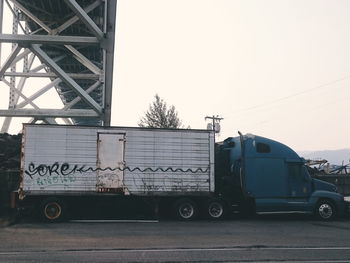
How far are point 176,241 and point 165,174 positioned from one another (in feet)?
16.3

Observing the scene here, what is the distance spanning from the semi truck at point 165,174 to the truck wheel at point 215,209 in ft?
0.12

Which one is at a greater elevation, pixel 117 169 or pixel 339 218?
pixel 117 169

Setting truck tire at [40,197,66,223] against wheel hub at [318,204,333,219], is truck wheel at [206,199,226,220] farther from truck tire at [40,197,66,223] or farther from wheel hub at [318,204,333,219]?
truck tire at [40,197,66,223]

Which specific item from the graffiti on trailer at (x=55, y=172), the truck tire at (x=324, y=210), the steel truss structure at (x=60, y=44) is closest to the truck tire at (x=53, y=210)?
the graffiti on trailer at (x=55, y=172)

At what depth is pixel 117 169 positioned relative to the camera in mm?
15492

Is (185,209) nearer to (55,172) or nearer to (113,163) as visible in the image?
(113,163)

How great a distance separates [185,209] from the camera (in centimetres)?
1586

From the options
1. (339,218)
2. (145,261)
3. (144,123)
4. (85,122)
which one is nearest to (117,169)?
(145,261)

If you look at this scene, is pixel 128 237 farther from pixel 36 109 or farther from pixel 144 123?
pixel 144 123

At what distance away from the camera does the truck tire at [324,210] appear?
53.8ft

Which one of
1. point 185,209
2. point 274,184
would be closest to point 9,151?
point 185,209

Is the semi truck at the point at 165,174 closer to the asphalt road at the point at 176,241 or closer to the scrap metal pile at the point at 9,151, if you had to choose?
the asphalt road at the point at 176,241

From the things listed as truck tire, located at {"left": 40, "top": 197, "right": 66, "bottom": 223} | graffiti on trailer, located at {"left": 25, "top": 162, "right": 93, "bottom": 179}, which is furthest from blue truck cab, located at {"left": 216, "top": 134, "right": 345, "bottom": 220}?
truck tire, located at {"left": 40, "top": 197, "right": 66, "bottom": 223}

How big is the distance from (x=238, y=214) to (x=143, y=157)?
188 inches
